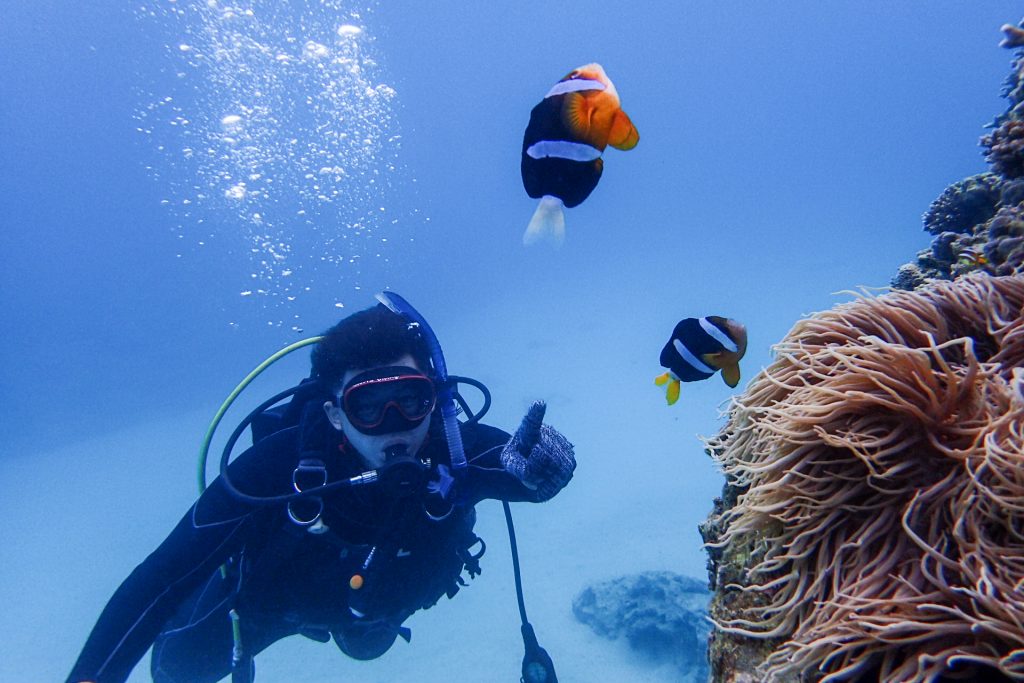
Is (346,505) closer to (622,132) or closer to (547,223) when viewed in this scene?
(547,223)

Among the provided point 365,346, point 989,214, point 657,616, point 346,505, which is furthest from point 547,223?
point 657,616

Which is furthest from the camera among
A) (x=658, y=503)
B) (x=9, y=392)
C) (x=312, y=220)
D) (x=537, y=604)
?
(x=312, y=220)

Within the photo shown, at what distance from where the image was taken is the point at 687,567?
12523mm

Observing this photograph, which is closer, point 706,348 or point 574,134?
point 574,134

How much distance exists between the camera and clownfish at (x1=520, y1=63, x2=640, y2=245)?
1.35m

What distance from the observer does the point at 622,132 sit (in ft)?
4.47

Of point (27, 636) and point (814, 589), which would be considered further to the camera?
point (27, 636)

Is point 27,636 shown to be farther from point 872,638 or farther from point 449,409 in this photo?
point 872,638

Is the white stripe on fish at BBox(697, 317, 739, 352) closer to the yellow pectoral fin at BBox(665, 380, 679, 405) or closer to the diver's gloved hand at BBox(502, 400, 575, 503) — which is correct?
the yellow pectoral fin at BBox(665, 380, 679, 405)

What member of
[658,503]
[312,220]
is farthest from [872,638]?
[312,220]

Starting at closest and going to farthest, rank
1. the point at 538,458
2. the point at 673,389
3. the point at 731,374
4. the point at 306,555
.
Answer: the point at 731,374 → the point at 673,389 → the point at 538,458 → the point at 306,555

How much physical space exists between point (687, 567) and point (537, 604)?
3635 millimetres

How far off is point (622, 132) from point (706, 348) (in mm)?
1342

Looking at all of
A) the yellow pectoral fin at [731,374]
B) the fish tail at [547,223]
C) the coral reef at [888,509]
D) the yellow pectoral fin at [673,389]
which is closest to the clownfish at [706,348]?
the yellow pectoral fin at [731,374]
